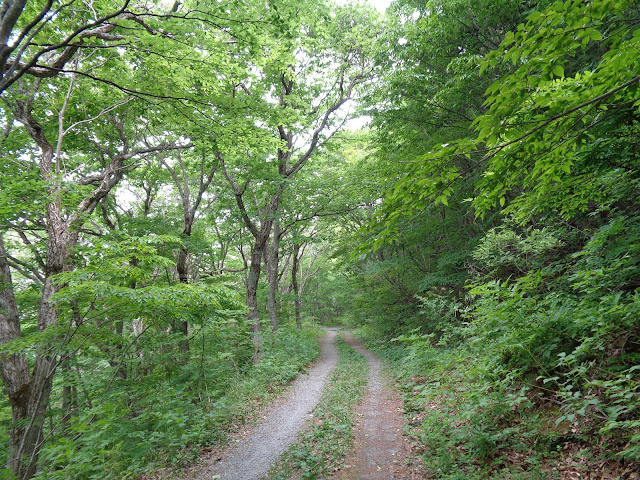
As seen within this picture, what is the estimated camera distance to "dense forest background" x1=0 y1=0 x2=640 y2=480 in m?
2.99

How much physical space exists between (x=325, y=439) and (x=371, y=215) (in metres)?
4.19

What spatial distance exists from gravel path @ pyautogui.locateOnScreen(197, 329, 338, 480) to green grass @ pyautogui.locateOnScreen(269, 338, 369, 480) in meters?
0.24

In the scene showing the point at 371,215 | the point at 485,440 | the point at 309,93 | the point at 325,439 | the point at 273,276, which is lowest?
the point at 325,439

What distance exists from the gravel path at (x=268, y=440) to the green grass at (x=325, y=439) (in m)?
0.24

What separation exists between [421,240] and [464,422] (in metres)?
9.18

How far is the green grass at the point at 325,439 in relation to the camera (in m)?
4.57

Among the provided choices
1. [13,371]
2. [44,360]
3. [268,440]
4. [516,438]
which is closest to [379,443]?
[268,440]

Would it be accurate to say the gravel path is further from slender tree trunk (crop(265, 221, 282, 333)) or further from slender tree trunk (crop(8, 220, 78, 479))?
slender tree trunk (crop(265, 221, 282, 333))

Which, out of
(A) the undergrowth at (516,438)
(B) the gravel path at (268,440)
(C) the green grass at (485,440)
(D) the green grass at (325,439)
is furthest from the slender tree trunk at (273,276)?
(A) the undergrowth at (516,438)

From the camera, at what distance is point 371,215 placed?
152 inches

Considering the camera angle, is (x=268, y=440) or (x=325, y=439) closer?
(x=325, y=439)

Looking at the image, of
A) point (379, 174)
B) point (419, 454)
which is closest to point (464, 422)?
point (419, 454)

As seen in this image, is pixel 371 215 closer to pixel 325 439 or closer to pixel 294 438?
pixel 325 439

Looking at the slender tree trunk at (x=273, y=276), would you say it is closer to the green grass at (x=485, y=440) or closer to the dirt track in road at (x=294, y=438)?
the dirt track in road at (x=294, y=438)
